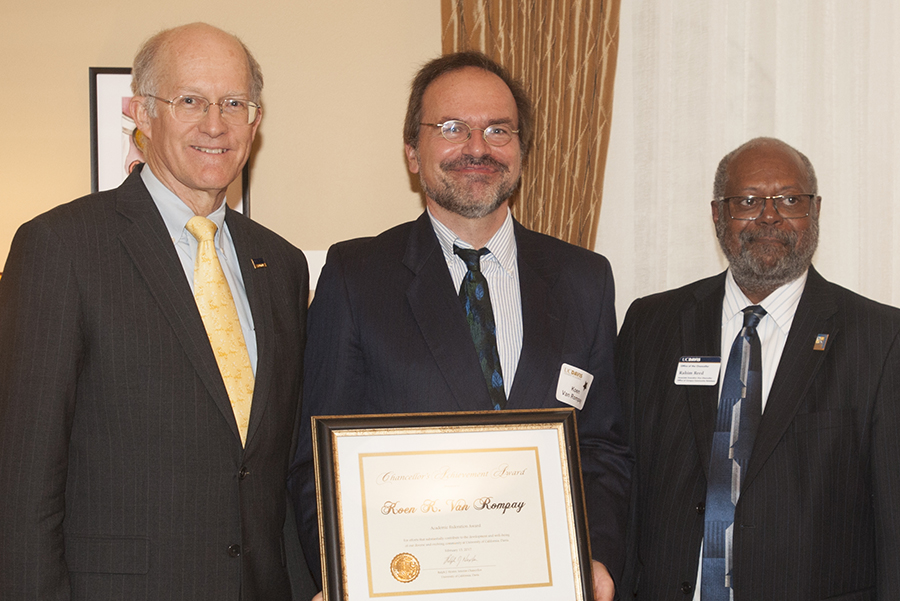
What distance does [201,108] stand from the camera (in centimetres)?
224

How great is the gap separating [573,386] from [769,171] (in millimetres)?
1079

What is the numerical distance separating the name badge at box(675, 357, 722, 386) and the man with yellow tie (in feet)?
4.19

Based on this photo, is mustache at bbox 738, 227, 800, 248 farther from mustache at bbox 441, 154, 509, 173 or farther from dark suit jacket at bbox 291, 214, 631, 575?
mustache at bbox 441, 154, 509, 173

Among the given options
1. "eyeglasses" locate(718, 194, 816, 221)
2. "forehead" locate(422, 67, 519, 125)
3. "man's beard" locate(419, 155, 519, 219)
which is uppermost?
"forehead" locate(422, 67, 519, 125)

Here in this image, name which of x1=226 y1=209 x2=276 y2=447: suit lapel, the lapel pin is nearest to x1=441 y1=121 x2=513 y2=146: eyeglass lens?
x1=226 y1=209 x2=276 y2=447: suit lapel

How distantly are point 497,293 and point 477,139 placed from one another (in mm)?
503

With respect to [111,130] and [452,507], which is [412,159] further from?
[111,130]

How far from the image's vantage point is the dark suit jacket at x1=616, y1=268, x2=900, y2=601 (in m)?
2.38

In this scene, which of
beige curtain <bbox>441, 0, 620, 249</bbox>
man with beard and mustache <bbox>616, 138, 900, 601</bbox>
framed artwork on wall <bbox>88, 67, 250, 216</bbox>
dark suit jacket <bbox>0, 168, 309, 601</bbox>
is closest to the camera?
dark suit jacket <bbox>0, 168, 309, 601</bbox>

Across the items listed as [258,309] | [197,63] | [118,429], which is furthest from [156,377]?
[197,63]

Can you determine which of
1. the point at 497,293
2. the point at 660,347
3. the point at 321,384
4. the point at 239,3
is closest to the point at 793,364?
the point at 660,347

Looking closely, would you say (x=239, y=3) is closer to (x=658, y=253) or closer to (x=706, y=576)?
(x=658, y=253)

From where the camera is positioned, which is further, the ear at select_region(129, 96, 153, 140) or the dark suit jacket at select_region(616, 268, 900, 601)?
the dark suit jacket at select_region(616, 268, 900, 601)

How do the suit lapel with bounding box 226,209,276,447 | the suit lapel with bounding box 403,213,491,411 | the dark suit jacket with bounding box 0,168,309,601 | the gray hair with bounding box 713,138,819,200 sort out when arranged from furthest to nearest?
the gray hair with bounding box 713,138,819,200 < the suit lapel with bounding box 403,213,491,411 < the suit lapel with bounding box 226,209,276,447 < the dark suit jacket with bounding box 0,168,309,601
